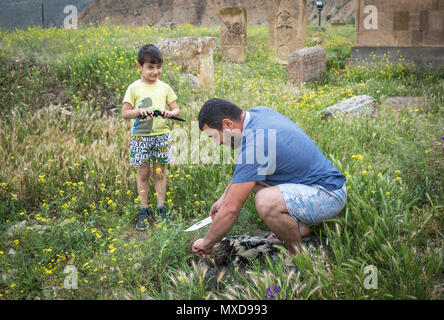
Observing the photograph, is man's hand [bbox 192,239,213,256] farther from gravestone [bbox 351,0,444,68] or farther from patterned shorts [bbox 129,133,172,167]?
gravestone [bbox 351,0,444,68]

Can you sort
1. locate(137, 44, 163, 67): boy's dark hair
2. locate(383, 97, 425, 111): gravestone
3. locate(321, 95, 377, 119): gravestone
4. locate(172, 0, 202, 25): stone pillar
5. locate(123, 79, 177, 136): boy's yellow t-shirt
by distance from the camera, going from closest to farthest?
locate(137, 44, 163, 67): boy's dark hair, locate(123, 79, 177, 136): boy's yellow t-shirt, locate(321, 95, 377, 119): gravestone, locate(383, 97, 425, 111): gravestone, locate(172, 0, 202, 25): stone pillar

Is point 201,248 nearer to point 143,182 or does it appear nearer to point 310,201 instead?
point 310,201

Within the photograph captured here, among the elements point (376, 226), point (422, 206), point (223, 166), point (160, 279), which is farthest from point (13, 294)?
point (422, 206)

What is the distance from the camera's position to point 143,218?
3.77m

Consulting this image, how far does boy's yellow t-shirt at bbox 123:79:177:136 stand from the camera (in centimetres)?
368

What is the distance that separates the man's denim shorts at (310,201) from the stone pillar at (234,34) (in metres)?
10.9

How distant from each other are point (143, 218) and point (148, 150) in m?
0.73

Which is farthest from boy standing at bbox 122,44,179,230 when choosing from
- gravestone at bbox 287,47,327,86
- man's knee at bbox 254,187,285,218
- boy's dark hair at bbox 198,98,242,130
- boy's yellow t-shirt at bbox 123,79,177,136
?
gravestone at bbox 287,47,327,86

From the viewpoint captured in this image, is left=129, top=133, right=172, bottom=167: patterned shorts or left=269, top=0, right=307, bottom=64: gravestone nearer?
left=129, top=133, right=172, bottom=167: patterned shorts

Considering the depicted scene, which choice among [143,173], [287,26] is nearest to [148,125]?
[143,173]

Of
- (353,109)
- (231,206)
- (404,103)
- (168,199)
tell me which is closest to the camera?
(231,206)

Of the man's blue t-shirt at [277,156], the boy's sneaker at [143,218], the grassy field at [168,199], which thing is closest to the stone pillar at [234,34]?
the grassy field at [168,199]

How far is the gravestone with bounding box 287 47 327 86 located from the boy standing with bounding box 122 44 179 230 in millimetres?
6677
